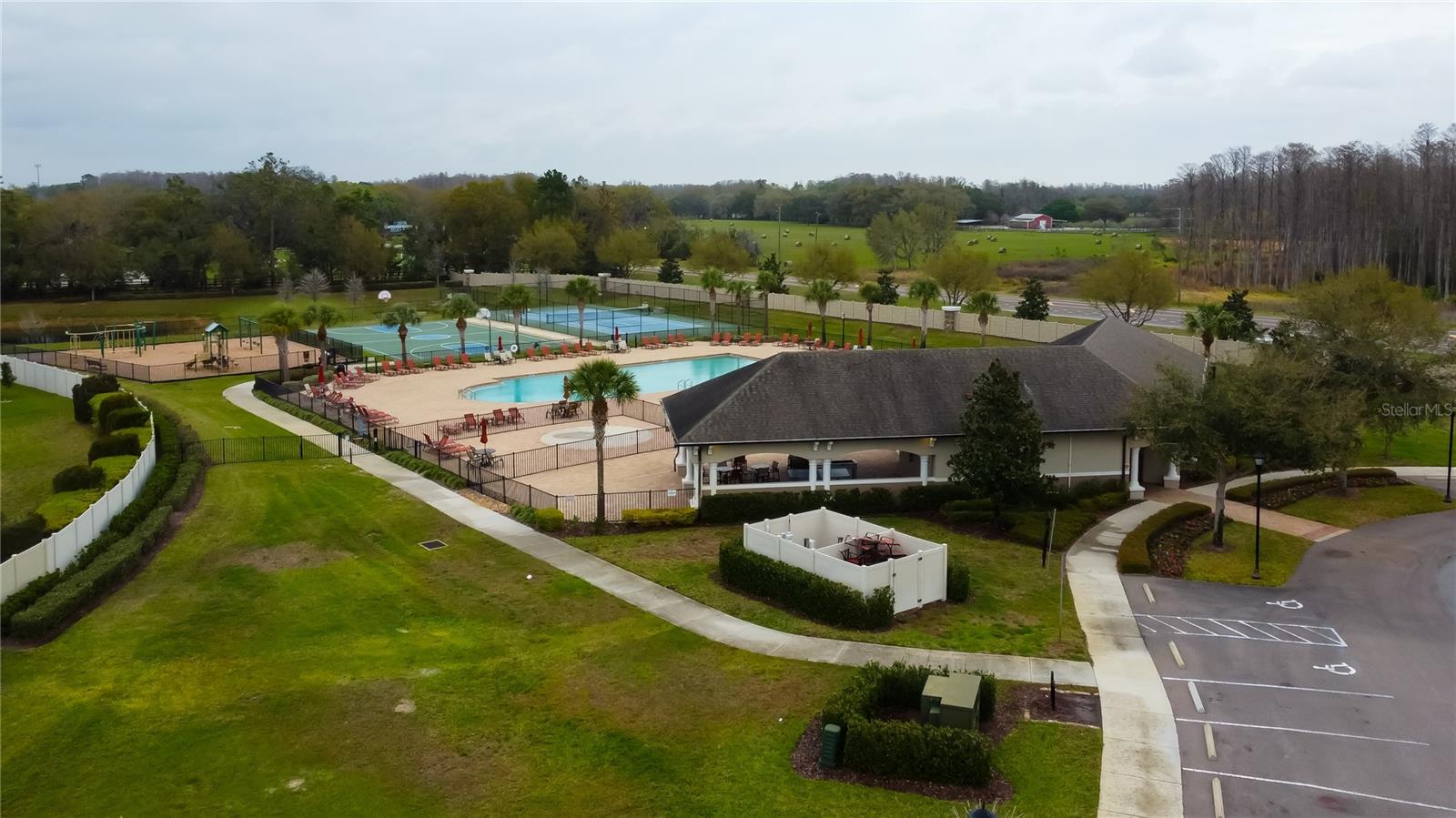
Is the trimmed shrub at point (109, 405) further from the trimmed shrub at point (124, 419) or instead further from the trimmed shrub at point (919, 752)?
the trimmed shrub at point (919, 752)

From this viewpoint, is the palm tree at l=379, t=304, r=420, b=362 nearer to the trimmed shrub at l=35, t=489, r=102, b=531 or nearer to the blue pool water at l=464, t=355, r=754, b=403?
the blue pool water at l=464, t=355, r=754, b=403

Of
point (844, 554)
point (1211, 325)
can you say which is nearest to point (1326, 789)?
point (844, 554)

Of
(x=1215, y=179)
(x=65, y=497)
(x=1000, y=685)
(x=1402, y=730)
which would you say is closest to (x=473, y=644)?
(x=1000, y=685)

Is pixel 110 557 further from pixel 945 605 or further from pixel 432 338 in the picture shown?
pixel 432 338

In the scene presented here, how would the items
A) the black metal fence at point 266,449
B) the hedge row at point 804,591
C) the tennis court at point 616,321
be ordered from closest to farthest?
the hedge row at point 804,591 → the black metal fence at point 266,449 → the tennis court at point 616,321

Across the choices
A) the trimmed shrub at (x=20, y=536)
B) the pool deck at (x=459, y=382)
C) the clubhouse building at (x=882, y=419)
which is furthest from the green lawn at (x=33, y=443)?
the clubhouse building at (x=882, y=419)

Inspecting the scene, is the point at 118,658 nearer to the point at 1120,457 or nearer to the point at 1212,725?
the point at 1212,725
